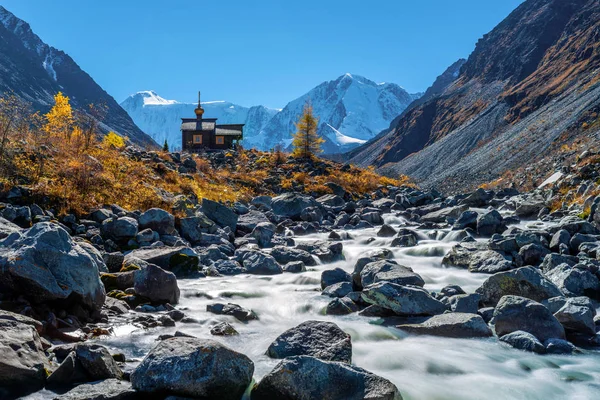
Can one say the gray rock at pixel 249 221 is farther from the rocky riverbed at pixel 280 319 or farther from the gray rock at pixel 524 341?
the gray rock at pixel 524 341

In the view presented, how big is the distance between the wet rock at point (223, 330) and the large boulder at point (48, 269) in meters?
1.69

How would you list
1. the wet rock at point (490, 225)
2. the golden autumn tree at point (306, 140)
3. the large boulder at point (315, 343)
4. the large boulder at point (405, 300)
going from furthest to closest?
the golden autumn tree at point (306, 140), the wet rock at point (490, 225), the large boulder at point (405, 300), the large boulder at point (315, 343)

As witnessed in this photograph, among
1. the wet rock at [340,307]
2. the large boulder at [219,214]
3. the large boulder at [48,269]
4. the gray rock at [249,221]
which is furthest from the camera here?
the gray rock at [249,221]

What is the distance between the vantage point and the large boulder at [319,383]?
13.9 feet

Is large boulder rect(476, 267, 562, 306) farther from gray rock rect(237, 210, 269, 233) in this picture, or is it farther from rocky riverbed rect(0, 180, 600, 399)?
gray rock rect(237, 210, 269, 233)

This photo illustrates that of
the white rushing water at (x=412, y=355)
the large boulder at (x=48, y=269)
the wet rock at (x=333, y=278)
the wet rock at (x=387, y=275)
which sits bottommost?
the white rushing water at (x=412, y=355)

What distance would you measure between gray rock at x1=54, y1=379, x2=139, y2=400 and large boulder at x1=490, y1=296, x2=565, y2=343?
5205mm

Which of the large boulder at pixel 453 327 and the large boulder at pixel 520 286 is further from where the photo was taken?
the large boulder at pixel 520 286

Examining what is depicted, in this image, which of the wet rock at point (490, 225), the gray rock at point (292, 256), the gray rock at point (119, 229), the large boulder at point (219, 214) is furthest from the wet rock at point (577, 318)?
the large boulder at point (219, 214)

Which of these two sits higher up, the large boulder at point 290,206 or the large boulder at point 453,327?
the large boulder at point 290,206

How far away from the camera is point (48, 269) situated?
6168 millimetres

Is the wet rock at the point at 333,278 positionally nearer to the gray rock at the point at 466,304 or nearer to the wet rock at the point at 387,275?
the wet rock at the point at 387,275

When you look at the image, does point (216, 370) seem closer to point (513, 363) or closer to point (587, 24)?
point (513, 363)

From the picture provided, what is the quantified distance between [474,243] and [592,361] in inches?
252
